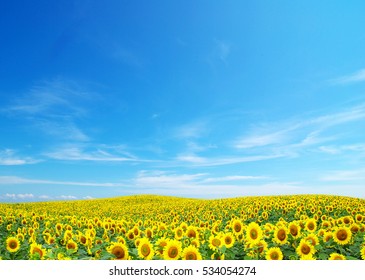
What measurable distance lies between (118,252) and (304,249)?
10.4 feet

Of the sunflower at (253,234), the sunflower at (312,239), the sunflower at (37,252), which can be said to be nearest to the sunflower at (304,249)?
the sunflower at (312,239)

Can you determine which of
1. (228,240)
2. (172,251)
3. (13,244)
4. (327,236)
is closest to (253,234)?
(228,240)

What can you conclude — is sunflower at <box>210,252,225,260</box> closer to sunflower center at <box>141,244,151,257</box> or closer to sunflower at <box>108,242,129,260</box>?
sunflower center at <box>141,244,151,257</box>

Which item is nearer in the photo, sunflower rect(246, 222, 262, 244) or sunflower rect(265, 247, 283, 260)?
sunflower rect(265, 247, 283, 260)

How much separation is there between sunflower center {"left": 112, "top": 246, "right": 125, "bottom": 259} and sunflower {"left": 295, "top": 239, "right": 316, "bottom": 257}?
2962 millimetres

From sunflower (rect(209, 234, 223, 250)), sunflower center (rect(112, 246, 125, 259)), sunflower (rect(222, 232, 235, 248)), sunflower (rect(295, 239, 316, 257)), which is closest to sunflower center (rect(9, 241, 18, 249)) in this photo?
sunflower center (rect(112, 246, 125, 259))

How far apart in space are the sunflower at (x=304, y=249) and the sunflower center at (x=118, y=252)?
296 cm

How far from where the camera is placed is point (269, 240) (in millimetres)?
7223

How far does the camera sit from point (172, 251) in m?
5.83

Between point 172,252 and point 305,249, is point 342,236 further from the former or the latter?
point 172,252

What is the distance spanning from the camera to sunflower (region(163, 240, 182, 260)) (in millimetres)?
5754

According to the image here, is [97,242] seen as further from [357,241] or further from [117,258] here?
[357,241]
